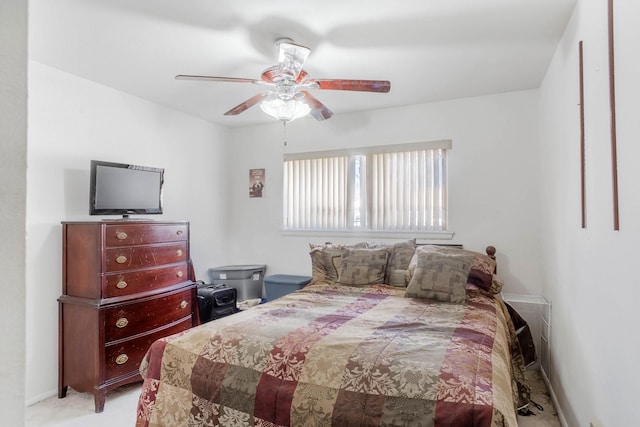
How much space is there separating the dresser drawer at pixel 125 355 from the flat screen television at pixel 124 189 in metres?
1.04

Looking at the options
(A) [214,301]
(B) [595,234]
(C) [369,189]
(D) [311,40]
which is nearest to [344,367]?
(B) [595,234]

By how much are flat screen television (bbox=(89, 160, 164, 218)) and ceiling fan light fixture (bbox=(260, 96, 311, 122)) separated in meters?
1.40

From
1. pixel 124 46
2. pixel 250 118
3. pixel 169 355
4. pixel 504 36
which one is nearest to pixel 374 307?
pixel 169 355

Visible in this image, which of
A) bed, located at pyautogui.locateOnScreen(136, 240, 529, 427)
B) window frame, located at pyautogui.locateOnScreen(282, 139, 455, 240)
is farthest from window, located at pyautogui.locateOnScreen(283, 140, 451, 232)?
bed, located at pyautogui.locateOnScreen(136, 240, 529, 427)

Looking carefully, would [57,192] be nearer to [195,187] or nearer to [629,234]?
[195,187]

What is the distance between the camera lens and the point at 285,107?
2.53 meters

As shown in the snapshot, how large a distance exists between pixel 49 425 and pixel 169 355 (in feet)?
4.25

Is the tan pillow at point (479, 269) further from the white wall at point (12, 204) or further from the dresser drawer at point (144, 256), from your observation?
the white wall at point (12, 204)

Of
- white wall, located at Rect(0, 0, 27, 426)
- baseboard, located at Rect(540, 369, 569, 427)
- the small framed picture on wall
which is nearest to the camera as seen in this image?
white wall, located at Rect(0, 0, 27, 426)

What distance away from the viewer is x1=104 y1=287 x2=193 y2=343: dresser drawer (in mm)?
2666

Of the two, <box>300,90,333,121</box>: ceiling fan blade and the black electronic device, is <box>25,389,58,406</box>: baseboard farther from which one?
<box>300,90,333,121</box>: ceiling fan blade

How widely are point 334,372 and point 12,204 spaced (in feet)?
4.26

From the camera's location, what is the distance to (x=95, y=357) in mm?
2578

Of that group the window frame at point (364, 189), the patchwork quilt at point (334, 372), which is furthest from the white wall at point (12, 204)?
the window frame at point (364, 189)
